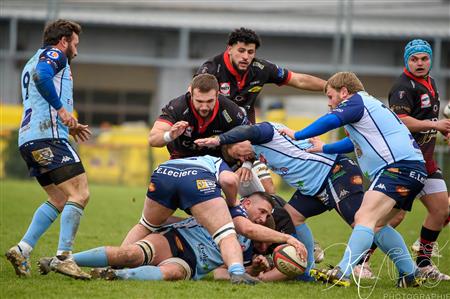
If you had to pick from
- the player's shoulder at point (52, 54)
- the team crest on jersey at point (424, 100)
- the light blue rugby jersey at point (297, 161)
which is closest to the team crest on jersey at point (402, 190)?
the light blue rugby jersey at point (297, 161)

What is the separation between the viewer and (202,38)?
2986 centimetres

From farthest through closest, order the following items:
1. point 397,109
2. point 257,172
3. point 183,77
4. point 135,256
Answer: point 183,77, point 257,172, point 397,109, point 135,256

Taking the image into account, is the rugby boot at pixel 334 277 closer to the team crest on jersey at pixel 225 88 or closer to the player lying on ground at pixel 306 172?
the player lying on ground at pixel 306 172

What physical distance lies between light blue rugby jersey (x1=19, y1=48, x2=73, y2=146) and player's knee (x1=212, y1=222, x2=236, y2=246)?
1720 millimetres

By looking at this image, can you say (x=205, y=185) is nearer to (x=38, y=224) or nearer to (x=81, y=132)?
(x=81, y=132)

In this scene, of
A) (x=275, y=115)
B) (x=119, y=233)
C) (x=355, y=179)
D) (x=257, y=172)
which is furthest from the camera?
(x=275, y=115)

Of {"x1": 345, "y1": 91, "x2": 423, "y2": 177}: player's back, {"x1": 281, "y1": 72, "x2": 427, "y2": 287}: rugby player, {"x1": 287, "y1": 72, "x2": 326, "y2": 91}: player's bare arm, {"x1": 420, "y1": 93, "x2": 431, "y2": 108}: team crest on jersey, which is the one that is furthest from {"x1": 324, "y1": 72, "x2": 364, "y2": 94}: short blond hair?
{"x1": 287, "y1": 72, "x2": 326, "y2": 91}: player's bare arm

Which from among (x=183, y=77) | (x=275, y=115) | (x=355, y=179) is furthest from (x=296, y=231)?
(x=183, y=77)

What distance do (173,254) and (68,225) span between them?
0.94 m

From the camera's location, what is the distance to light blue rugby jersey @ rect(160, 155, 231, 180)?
7363 millimetres

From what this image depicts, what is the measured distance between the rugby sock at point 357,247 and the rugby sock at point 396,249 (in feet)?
1.98

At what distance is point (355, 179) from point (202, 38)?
2241 cm

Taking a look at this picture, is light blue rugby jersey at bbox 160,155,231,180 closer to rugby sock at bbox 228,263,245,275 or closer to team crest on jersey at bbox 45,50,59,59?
rugby sock at bbox 228,263,245,275

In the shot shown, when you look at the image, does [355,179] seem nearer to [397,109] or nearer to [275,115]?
[397,109]
